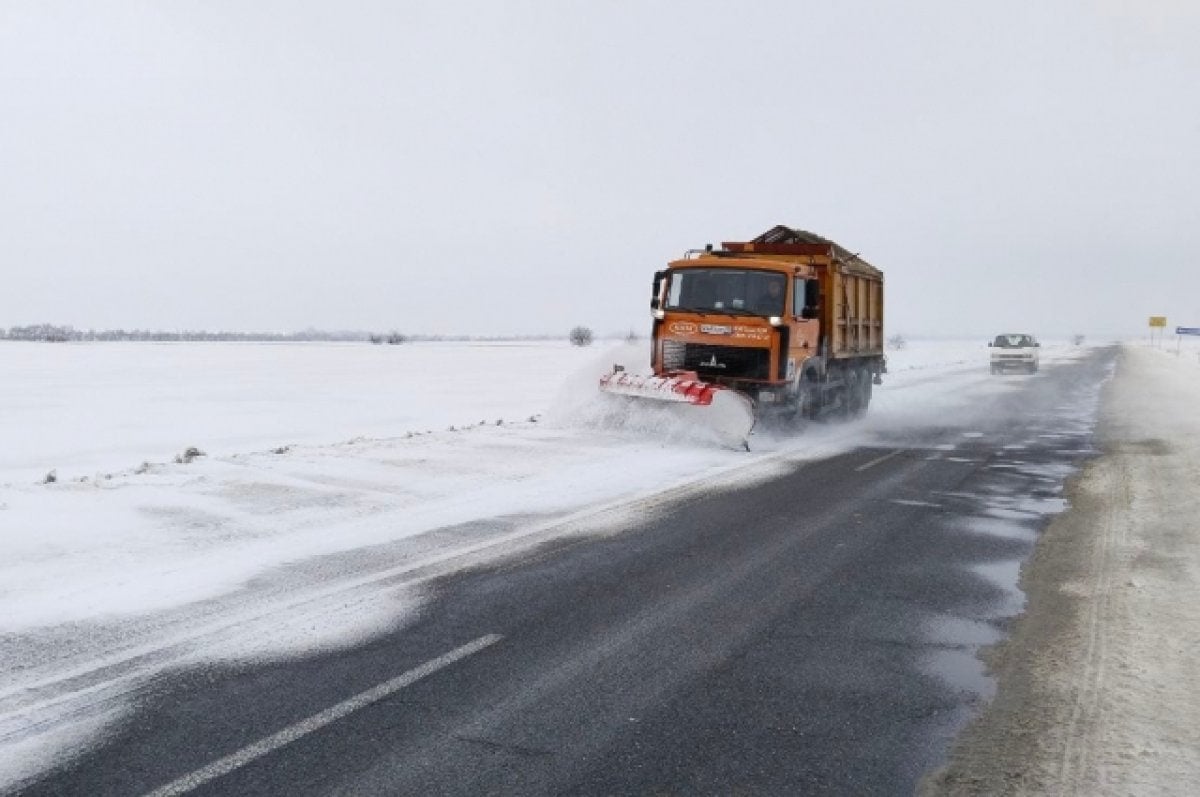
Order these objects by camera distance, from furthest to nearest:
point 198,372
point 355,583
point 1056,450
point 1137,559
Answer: point 198,372
point 1056,450
point 1137,559
point 355,583

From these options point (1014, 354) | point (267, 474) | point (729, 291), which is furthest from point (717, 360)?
point (1014, 354)

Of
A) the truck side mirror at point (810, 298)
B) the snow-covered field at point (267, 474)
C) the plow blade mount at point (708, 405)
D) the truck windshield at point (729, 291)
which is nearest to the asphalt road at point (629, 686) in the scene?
the snow-covered field at point (267, 474)

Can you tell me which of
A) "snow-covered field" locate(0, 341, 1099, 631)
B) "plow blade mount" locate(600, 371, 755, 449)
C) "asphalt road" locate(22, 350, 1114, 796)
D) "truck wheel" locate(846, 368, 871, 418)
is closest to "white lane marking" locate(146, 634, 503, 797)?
"asphalt road" locate(22, 350, 1114, 796)

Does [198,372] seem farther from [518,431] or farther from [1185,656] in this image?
[1185,656]

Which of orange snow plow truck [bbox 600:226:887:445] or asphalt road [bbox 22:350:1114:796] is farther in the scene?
orange snow plow truck [bbox 600:226:887:445]

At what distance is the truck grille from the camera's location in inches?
625

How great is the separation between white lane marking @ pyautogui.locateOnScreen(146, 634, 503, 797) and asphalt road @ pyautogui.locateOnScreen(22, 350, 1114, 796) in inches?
0.5

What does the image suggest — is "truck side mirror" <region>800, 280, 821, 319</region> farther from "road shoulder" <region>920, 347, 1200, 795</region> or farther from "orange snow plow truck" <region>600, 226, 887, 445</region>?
"road shoulder" <region>920, 347, 1200, 795</region>

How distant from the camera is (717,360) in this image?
1619cm

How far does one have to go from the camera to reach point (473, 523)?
9133mm

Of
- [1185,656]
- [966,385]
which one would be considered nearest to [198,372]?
[966,385]

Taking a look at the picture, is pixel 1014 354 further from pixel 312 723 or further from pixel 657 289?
pixel 312 723

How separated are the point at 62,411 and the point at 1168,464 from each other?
23.2 m

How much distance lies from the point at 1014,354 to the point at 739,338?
31.6 m
